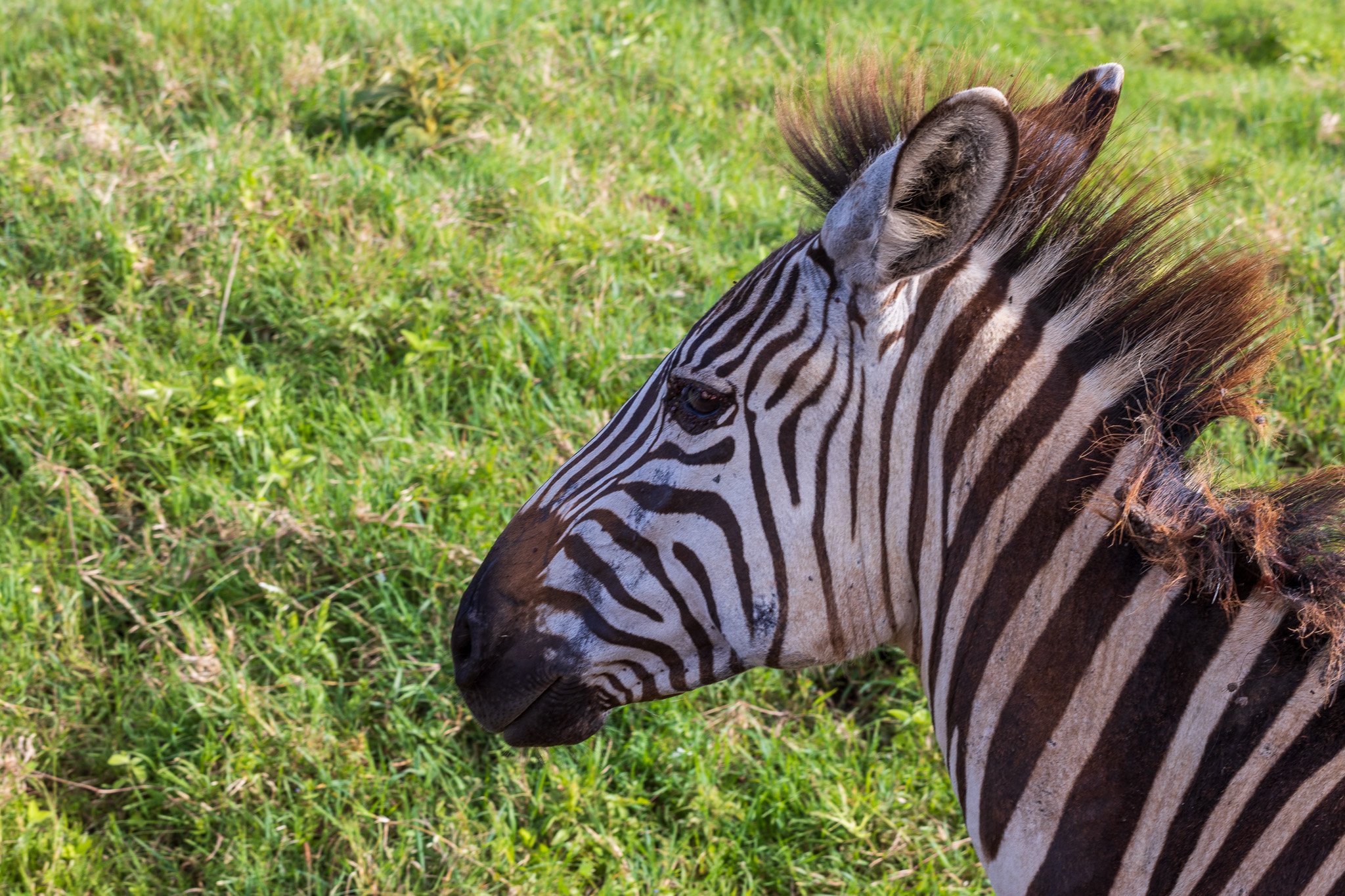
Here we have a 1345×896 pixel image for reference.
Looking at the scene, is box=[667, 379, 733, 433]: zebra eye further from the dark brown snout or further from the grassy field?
the grassy field

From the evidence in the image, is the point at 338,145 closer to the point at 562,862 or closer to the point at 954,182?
the point at 562,862

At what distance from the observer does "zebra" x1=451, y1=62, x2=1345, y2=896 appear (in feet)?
5.48

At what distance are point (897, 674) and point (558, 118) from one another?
383 cm

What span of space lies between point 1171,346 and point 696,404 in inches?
33.4

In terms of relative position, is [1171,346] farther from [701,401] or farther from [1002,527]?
[701,401]

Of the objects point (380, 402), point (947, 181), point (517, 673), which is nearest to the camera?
point (947, 181)

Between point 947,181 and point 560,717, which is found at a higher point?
point 947,181

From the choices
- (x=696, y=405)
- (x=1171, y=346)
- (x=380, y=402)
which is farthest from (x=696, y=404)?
(x=380, y=402)

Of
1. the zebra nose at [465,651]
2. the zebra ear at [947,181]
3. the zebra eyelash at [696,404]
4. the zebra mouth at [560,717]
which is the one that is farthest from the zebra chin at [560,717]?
the zebra ear at [947,181]

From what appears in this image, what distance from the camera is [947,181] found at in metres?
1.74

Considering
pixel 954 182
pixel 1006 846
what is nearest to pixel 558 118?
pixel 954 182

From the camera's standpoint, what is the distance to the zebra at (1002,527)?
5.48 feet

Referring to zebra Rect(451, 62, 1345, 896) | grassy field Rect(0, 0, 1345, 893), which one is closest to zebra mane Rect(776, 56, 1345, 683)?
zebra Rect(451, 62, 1345, 896)

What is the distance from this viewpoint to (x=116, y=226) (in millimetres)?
4711
